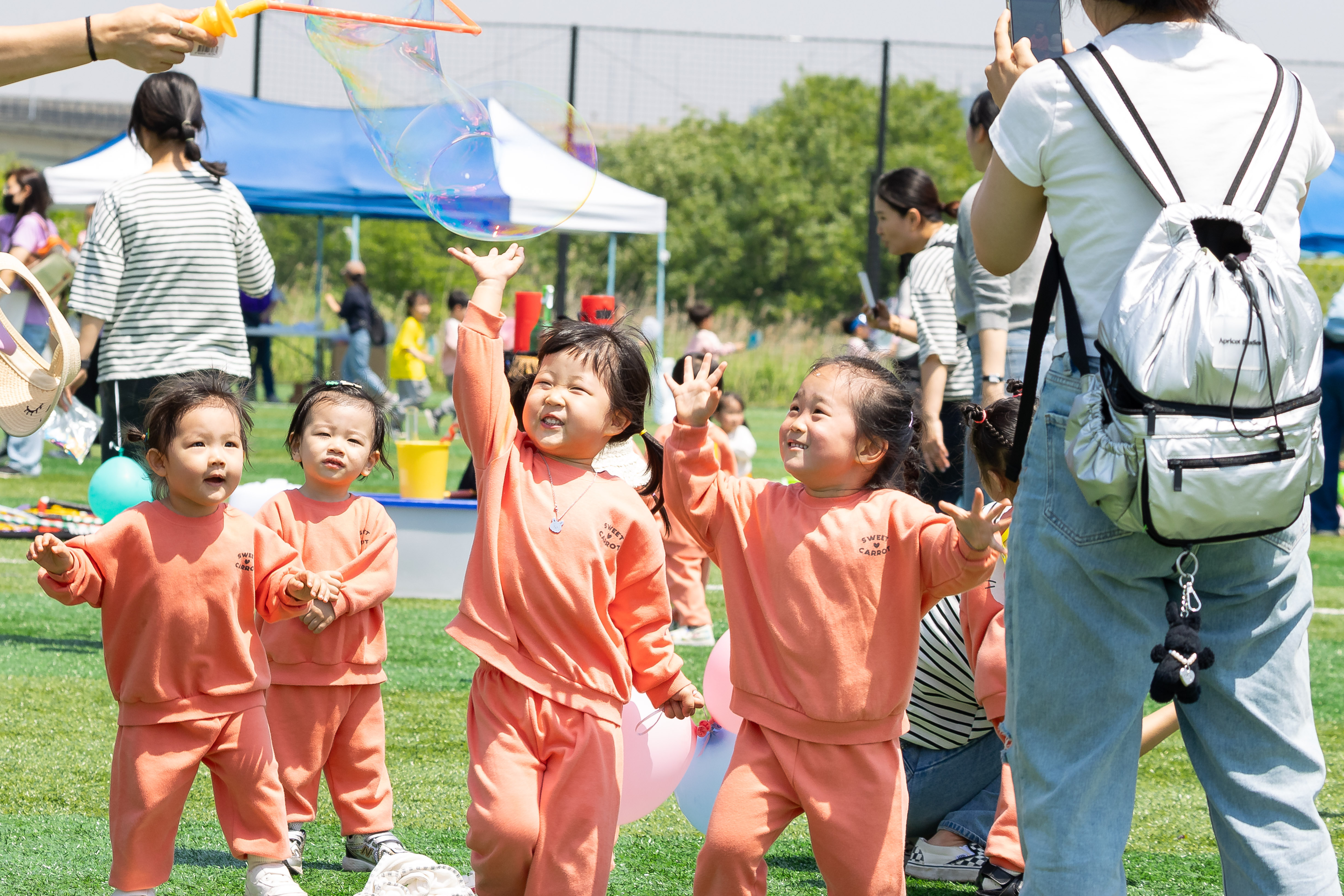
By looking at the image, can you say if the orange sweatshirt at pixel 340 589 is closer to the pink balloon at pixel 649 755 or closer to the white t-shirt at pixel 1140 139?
the pink balloon at pixel 649 755

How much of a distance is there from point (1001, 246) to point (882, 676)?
962 millimetres

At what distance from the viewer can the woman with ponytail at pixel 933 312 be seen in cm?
563

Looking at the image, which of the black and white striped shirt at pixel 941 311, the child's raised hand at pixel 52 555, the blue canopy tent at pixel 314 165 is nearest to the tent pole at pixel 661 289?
the blue canopy tent at pixel 314 165

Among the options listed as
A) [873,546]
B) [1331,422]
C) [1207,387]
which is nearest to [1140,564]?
[1207,387]

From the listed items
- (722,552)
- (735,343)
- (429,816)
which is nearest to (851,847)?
(722,552)

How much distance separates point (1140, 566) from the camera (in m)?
2.20

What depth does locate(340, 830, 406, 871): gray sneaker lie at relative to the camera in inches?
138

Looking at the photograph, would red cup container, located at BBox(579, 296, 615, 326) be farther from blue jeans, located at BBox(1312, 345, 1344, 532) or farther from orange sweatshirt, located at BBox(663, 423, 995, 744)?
blue jeans, located at BBox(1312, 345, 1344, 532)

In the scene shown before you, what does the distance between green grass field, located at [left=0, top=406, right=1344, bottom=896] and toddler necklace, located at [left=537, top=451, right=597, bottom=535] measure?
101 centimetres

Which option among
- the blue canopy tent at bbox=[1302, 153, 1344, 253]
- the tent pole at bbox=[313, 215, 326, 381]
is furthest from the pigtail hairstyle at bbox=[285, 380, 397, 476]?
the tent pole at bbox=[313, 215, 326, 381]

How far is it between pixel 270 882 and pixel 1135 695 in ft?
6.29

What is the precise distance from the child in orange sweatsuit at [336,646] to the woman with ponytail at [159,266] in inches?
66.5

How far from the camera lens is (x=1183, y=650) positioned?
2.19 meters

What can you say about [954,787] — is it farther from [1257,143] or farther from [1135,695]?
[1257,143]
